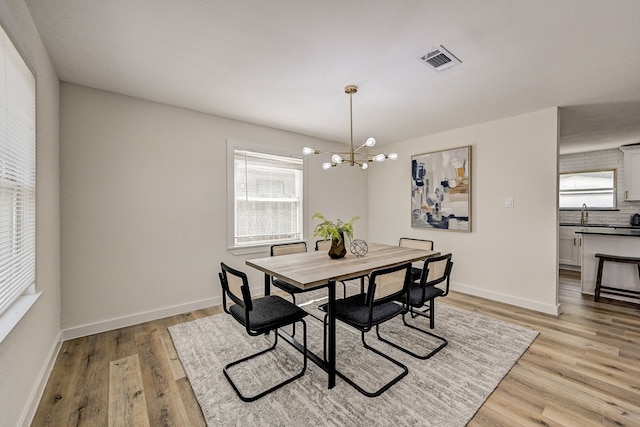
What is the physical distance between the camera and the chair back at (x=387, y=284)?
190 centimetres

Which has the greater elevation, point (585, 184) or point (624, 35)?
point (624, 35)

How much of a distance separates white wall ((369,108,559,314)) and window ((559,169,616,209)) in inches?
136

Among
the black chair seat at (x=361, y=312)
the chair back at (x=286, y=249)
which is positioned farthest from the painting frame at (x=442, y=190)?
the black chair seat at (x=361, y=312)

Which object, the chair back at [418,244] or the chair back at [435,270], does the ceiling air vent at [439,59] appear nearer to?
the chair back at [435,270]

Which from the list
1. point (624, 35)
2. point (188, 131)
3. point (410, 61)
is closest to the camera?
point (624, 35)

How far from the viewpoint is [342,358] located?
7.48 ft

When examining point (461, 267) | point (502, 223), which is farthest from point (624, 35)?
point (461, 267)

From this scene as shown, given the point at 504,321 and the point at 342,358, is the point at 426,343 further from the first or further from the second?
the point at 504,321

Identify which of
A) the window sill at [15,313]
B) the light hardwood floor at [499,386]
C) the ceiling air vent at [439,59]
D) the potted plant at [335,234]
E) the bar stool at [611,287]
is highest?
the ceiling air vent at [439,59]

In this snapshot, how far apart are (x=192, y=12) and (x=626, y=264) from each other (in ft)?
18.6

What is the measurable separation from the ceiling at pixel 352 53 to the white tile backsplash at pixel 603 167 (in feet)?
8.28

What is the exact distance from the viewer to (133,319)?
2932 mm

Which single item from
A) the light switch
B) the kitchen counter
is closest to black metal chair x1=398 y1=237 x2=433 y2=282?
the light switch

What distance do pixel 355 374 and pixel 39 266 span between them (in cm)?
245
